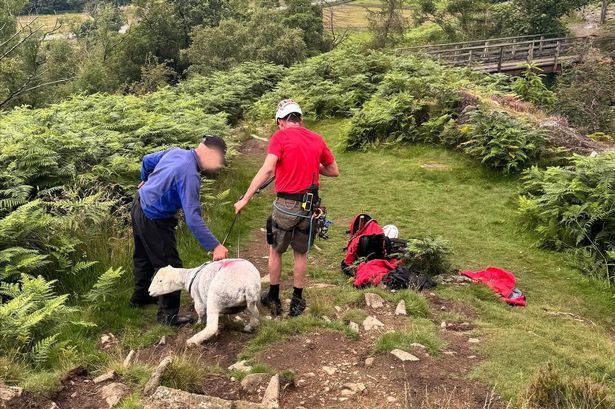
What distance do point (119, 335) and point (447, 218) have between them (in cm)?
620

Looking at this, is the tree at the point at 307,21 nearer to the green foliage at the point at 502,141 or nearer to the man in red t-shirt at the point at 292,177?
the green foliage at the point at 502,141

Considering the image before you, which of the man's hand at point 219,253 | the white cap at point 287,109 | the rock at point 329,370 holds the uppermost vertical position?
the white cap at point 287,109

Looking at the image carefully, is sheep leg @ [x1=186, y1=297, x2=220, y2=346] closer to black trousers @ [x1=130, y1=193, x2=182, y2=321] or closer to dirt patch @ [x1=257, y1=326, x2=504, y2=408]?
dirt patch @ [x1=257, y1=326, x2=504, y2=408]

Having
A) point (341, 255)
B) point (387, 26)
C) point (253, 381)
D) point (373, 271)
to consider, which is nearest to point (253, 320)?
point (253, 381)

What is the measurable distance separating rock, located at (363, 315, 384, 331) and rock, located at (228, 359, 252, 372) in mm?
1251

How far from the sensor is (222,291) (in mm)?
4500

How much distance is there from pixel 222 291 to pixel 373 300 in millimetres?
1767

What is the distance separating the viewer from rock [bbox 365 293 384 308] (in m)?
5.41

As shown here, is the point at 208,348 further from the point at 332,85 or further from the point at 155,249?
the point at 332,85

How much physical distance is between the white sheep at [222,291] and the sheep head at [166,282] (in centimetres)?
16

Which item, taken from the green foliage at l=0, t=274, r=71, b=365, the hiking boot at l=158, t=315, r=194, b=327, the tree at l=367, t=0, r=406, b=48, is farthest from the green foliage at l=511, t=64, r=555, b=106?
the tree at l=367, t=0, r=406, b=48

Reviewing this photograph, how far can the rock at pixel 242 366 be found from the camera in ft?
13.3

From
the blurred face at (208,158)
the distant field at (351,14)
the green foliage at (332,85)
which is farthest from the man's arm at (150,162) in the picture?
the distant field at (351,14)

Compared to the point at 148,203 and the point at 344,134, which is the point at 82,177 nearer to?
the point at 148,203
